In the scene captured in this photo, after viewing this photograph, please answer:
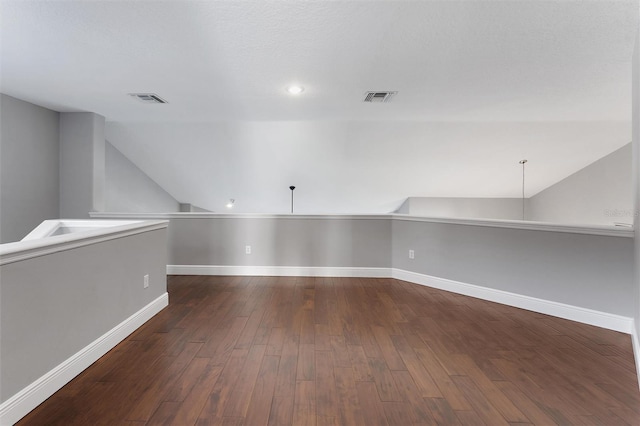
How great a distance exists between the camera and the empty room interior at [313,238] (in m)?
1.82

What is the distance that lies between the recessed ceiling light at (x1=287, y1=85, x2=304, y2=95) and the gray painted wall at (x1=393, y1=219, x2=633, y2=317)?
7.62 ft

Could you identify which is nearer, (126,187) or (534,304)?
(534,304)

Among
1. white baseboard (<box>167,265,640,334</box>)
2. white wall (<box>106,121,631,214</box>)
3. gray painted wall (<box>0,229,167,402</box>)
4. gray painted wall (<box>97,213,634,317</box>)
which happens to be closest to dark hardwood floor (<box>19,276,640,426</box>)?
white baseboard (<box>167,265,640,334</box>)

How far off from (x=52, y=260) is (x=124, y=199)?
5085mm

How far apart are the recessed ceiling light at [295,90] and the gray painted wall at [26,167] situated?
3.59 meters

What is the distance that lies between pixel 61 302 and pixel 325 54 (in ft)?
8.68

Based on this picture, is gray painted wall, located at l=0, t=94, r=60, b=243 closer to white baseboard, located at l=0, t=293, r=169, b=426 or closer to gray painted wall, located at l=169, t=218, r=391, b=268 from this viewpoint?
gray painted wall, located at l=169, t=218, r=391, b=268

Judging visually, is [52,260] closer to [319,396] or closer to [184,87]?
[319,396]

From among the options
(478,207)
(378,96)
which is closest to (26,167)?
(378,96)

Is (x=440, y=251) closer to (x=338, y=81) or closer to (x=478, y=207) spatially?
(x=338, y=81)

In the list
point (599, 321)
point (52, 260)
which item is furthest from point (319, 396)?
point (599, 321)

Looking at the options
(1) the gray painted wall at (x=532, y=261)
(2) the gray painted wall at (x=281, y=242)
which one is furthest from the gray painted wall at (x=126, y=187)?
(1) the gray painted wall at (x=532, y=261)

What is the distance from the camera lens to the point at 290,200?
7.69m

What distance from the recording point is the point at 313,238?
462cm
